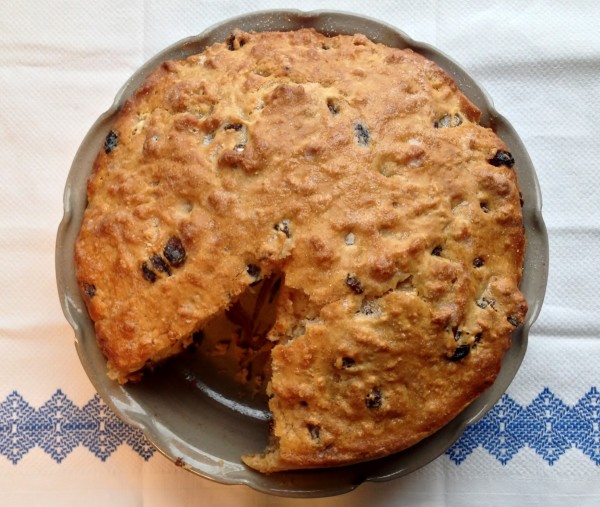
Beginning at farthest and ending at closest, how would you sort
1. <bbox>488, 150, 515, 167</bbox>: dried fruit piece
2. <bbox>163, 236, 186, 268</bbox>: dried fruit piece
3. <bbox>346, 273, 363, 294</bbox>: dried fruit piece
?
<bbox>488, 150, 515, 167</bbox>: dried fruit piece
<bbox>163, 236, 186, 268</bbox>: dried fruit piece
<bbox>346, 273, 363, 294</bbox>: dried fruit piece

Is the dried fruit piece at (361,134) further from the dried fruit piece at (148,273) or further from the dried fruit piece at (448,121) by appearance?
the dried fruit piece at (148,273)

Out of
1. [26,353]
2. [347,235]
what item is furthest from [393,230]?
[26,353]

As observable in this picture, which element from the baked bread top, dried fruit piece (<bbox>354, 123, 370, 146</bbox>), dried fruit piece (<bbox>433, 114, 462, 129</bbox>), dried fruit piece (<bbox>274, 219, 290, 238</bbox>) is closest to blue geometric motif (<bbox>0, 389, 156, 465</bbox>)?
the baked bread top

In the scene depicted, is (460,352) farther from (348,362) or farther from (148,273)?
(148,273)

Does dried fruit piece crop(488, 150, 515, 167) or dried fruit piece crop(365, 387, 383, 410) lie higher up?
dried fruit piece crop(488, 150, 515, 167)

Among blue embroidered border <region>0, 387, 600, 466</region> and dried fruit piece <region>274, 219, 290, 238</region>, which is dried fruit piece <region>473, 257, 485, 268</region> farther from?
blue embroidered border <region>0, 387, 600, 466</region>

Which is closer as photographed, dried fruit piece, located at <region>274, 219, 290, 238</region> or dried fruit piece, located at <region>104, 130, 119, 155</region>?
dried fruit piece, located at <region>274, 219, 290, 238</region>

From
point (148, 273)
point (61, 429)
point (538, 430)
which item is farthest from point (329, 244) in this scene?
point (61, 429)

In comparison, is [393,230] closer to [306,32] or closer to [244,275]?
[244,275]
